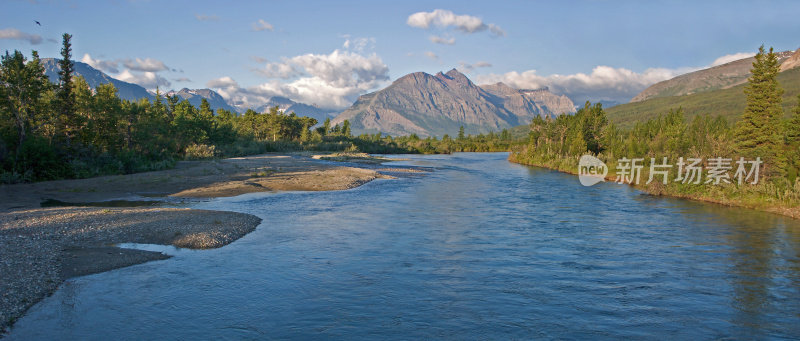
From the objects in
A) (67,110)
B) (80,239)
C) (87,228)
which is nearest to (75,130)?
(67,110)

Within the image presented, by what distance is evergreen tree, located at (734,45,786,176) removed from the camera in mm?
31641

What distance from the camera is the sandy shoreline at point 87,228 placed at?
1300cm

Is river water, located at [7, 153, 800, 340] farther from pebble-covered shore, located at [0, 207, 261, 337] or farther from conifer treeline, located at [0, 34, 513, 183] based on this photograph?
conifer treeline, located at [0, 34, 513, 183]

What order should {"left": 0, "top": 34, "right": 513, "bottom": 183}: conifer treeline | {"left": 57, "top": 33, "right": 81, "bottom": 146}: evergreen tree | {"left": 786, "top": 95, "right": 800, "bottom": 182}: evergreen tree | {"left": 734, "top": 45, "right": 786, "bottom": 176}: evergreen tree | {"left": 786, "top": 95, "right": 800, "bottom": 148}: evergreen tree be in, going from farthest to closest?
{"left": 57, "top": 33, "right": 81, "bottom": 146}: evergreen tree
{"left": 0, "top": 34, "right": 513, "bottom": 183}: conifer treeline
{"left": 734, "top": 45, "right": 786, "bottom": 176}: evergreen tree
{"left": 786, "top": 95, "right": 800, "bottom": 148}: evergreen tree
{"left": 786, "top": 95, "right": 800, "bottom": 182}: evergreen tree

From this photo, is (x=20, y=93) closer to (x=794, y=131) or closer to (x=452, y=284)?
(x=452, y=284)

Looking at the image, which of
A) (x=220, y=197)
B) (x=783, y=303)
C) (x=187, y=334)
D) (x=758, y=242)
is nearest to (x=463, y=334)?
(x=187, y=334)

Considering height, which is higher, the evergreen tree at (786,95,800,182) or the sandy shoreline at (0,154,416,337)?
the evergreen tree at (786,95,800,182)

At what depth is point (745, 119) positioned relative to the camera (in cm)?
3500

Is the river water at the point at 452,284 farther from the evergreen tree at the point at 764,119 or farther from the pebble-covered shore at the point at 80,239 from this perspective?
the evergreen tree at the point at 764,119

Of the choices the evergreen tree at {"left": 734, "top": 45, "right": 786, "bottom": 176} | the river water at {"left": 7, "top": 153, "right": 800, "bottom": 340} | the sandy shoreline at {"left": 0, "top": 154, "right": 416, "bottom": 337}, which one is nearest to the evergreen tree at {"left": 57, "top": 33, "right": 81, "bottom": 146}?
the sandy shoreline at {"left": 0, "top": 154, "right": 416, "bottom": 337}

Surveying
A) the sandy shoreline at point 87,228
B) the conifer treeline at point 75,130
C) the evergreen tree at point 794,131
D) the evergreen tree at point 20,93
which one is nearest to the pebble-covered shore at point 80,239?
the sandy shoreline at point 87,228

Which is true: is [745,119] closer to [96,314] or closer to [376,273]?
[376,273]

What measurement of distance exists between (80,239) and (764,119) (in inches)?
1713

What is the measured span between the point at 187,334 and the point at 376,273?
643cm
